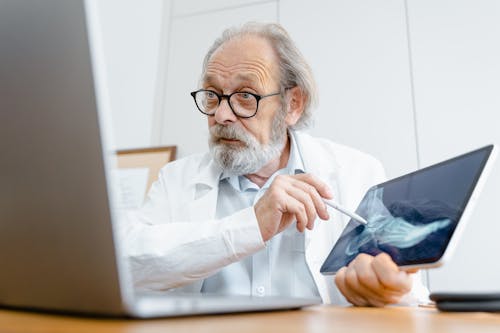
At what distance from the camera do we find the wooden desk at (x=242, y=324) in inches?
12.2

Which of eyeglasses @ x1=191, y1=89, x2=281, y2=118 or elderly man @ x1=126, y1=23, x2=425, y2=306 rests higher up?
eyeglasses @ x1=191, y1=89, x2=281, y2=118

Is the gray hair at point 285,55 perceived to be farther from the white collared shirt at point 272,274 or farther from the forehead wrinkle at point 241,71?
the white collared shirt at point 272,274

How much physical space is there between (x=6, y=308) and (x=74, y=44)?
0.28m

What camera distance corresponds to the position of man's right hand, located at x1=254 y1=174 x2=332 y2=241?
830 mm

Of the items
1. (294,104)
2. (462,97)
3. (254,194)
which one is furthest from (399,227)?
(462,97)

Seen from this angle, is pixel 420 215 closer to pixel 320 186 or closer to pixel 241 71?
pixel 320 186

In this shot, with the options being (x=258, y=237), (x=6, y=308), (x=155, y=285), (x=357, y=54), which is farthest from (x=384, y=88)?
(x=6, y=308)

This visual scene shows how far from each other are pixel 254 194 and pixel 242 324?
92cm

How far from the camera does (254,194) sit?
1290mm

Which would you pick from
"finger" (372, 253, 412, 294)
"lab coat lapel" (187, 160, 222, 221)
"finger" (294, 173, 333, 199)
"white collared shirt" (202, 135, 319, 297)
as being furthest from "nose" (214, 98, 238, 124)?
"finger" (372, 253, 412, 294)

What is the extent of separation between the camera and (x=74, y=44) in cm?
30

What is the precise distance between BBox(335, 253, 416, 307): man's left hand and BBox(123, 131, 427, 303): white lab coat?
0.62 feet

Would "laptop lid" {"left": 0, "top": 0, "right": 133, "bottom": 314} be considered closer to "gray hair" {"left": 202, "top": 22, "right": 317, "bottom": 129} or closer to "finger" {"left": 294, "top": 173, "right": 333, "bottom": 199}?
"finger" {"left": 294, "top": 173, "right": 333, "bottom": 199}

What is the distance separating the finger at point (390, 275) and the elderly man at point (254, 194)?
1.9 inches
